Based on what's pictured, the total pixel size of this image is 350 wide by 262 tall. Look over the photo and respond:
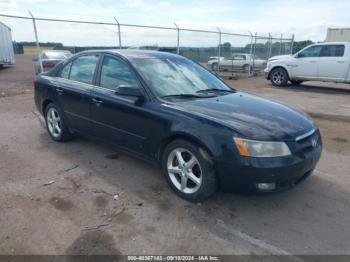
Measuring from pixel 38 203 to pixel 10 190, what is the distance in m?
0.55

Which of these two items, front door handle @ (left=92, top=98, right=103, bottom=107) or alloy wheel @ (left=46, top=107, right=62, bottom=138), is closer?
front door handle @ (left=92, top=98, right=103, bottom=107)

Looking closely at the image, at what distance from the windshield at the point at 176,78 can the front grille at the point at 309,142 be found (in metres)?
1.31

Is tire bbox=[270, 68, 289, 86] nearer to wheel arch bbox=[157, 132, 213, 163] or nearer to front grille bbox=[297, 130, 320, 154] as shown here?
front grille bbox=[297, 130, 320, 154]

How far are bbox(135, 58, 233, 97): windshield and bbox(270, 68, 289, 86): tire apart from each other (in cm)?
980

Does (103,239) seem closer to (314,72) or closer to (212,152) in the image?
(212,152)

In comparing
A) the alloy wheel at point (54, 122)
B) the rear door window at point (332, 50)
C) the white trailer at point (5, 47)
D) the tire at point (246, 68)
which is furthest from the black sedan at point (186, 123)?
the white trailer at point (5, 47)

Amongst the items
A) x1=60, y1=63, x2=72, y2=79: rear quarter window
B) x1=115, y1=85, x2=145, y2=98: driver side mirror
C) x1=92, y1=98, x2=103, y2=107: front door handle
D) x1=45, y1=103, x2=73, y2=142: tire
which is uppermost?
x1=60, y1=63, x2=72, y2=79: rear quarter window

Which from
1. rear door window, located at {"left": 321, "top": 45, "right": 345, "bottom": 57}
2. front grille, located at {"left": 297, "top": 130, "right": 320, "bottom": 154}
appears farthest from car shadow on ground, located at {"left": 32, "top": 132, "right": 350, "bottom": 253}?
rear door window, located at {"left": 321, "top": 45, "right": 345, "bottom": 57}

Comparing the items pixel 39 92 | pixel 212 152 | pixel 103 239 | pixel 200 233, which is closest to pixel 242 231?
pixel 200 233

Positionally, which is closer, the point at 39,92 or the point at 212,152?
the point at 212,152

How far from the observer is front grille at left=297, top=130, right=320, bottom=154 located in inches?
121

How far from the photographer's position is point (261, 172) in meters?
2.82

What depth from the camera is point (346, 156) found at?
481 centimetres

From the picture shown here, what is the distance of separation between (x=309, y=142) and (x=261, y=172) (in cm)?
78
